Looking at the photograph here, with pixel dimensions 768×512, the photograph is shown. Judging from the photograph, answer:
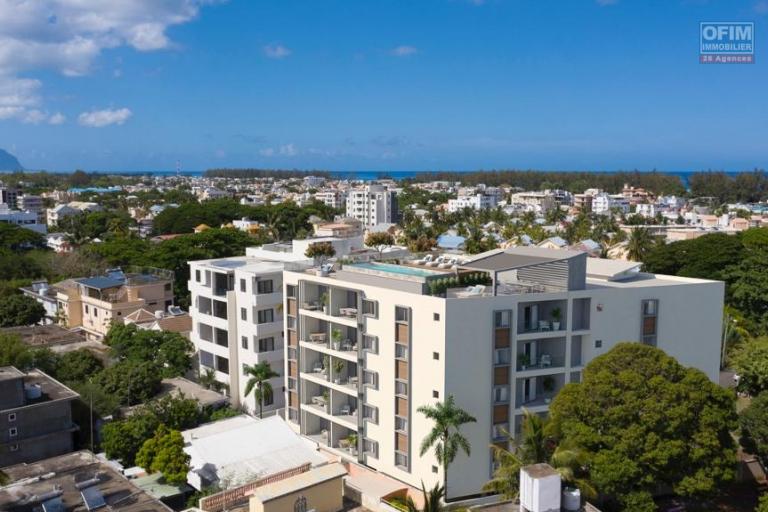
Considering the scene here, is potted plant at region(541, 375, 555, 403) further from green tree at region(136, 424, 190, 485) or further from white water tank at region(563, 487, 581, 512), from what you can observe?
green tree at region(136, 424, 190, 485)

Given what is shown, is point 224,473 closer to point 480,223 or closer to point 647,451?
point 647,451

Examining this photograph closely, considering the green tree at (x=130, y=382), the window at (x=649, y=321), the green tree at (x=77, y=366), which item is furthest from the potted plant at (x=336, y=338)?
the green tree at (x=77, y=366)

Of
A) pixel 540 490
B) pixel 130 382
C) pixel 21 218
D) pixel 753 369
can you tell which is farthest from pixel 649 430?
pixel 21 218

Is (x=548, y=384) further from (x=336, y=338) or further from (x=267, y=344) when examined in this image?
(x=267, y=344)

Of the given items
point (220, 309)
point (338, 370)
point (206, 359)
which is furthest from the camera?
point (206, 359)

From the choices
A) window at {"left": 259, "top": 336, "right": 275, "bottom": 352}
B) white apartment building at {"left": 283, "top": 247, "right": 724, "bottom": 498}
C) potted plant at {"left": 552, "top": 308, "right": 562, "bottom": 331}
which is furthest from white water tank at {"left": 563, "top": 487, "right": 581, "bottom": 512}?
window at {"left": 259, "top": 336, "right": 275, "bottom": 352}

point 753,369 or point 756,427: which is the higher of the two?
point 756,427
